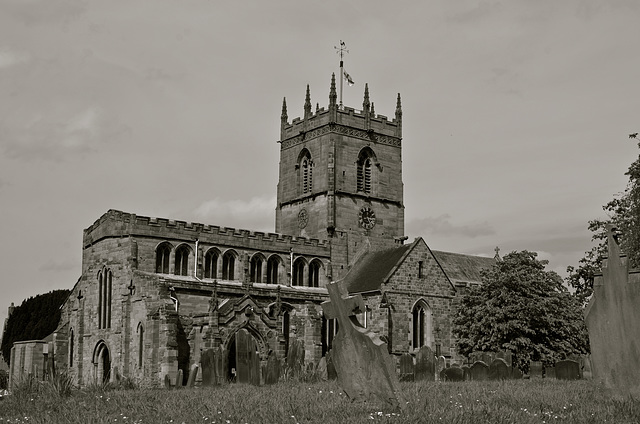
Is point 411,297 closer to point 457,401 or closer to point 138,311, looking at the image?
point 138,311

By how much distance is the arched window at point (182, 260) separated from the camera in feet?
156

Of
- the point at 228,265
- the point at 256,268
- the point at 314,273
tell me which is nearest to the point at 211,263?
the point at 228,265

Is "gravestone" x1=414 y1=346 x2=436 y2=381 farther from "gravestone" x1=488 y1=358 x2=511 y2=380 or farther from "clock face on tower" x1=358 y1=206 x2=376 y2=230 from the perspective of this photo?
"clock face on tower" x1=358 y1=206 x2=376 y2=230

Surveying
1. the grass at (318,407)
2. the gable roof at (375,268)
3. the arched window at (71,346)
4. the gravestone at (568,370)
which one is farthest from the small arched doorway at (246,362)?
the arched window at (71,346)

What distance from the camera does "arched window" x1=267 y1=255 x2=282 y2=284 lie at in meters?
50.8

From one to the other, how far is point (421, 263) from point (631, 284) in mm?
33082

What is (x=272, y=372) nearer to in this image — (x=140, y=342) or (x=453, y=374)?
(x=453, y=374)

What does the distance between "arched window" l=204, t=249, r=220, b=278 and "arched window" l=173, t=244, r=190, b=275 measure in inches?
43.6

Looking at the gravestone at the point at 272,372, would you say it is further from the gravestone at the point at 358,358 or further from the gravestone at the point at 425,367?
the gravestone at the point at 358,358

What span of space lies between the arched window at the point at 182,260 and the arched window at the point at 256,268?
4.02 m

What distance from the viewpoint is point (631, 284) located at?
50.2 feet

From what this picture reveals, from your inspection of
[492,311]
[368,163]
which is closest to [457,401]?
[492,311]

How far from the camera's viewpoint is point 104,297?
153 feet

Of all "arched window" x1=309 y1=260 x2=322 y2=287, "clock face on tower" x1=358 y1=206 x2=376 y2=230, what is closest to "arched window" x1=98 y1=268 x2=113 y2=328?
"arched window" x1=309 y1=260 x2=322 y2=287
